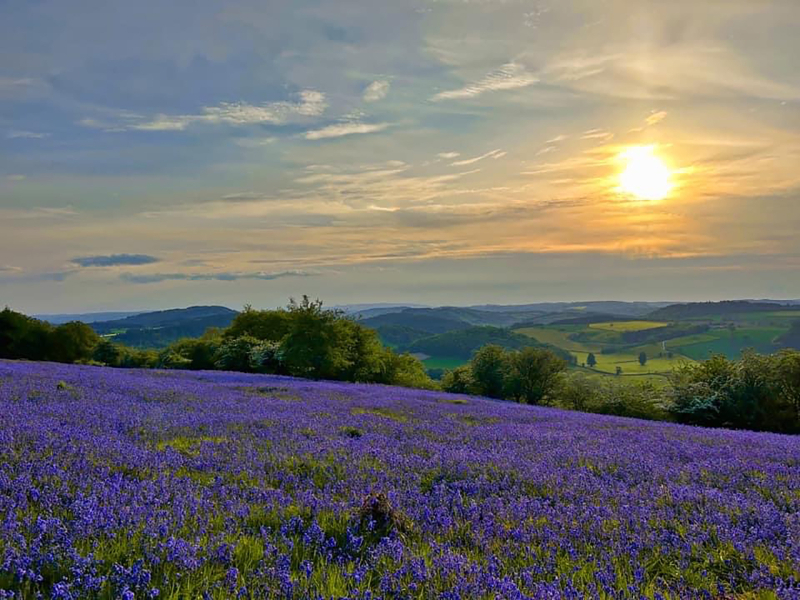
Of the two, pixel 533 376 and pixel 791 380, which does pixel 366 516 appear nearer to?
pixel 791 380

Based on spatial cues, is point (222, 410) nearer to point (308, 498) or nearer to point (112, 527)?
point (308, 498)

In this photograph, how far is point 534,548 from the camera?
416 cm

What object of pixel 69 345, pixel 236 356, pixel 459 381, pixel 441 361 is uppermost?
pixel 69 345

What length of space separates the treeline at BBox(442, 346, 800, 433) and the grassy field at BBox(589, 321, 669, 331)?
5471 inches

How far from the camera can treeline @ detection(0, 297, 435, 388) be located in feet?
115

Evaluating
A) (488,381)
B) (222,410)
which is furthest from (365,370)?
(222,410)

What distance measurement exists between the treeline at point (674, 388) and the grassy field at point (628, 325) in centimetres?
13897

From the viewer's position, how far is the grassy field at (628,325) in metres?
164

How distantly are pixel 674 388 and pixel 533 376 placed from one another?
9225 mm

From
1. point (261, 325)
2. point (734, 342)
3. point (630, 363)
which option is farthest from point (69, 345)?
point (734, 342)

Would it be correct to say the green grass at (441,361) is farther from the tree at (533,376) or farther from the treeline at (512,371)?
the tree at (533,376)

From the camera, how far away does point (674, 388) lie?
1176 inches

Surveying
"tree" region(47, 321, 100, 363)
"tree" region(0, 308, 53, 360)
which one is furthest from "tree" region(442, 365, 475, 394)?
"tree" region(0, 308, 53, 360)

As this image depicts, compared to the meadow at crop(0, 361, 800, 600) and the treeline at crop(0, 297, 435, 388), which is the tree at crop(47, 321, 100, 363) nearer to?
the treeline at crop(0, 297, 435, 388)
